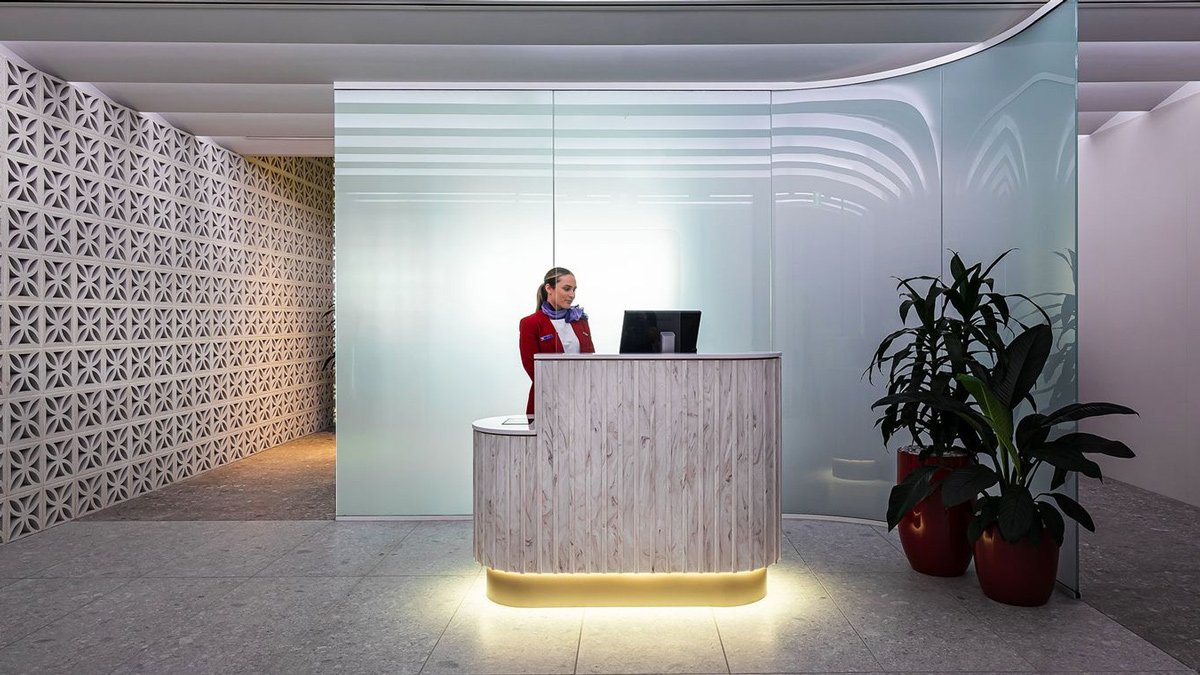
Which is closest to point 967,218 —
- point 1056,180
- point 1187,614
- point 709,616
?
point 1056,180

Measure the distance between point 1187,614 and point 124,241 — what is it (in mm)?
7204

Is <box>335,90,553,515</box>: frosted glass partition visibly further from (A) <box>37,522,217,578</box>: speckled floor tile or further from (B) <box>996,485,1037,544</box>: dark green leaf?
(B) <box>996,485,1037,544</box>: dark green leaf

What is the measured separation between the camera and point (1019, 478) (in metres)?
3.80

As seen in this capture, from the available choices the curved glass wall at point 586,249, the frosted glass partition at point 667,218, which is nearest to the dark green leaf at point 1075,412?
the curved glass wall at point 586,249

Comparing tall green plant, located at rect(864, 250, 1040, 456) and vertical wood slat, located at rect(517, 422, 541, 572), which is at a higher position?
tall green plant, located at rect(864, 250, 1040, 456)

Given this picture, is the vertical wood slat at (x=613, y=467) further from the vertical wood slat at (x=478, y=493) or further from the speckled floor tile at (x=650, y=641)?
the vertical wood slat at (x=478, y=493)

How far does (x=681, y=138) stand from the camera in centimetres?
549

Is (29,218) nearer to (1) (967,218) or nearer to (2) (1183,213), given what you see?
(1) (967,218)

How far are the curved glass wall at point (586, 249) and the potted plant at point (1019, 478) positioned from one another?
64.4 inches

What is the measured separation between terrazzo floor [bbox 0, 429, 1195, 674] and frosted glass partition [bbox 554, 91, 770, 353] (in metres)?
1.83

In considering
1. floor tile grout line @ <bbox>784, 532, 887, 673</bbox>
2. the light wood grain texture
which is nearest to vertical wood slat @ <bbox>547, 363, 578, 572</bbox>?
the light wood grain texture

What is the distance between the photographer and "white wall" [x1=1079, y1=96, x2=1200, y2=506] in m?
5.78

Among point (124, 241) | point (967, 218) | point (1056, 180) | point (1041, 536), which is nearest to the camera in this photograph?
point (1041, 536)

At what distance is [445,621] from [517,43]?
346 cm
